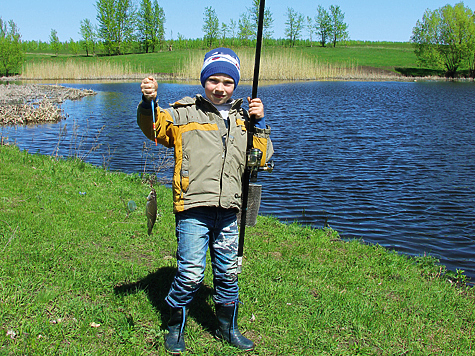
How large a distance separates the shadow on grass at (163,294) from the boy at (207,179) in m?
0.36

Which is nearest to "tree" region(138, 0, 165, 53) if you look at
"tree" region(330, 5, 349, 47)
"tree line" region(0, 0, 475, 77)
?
"tree line" region(0, 0, 475, 77)

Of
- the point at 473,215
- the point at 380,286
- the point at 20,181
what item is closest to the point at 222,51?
the point at 380,286

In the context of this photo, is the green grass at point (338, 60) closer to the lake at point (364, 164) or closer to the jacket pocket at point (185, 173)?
the lake at point (364, 164)

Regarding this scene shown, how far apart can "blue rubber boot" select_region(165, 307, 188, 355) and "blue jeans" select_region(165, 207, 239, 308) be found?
7 cm

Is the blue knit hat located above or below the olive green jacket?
above

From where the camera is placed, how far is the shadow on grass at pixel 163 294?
3.78 meters

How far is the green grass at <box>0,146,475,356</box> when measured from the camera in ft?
11.4

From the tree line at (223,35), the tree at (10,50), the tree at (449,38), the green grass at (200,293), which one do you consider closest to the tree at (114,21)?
A: the tree line at (223,35)

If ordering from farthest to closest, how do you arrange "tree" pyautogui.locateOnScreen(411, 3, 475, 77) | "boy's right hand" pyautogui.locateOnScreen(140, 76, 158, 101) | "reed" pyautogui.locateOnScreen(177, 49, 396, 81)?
1. "tree" pyautogui.locateOnScreen(411, 3, 475, 77)
2. "reed" pyautogui.locateOnScreen(177, 49, 396, 81)
3. "boy's right hand" pyautogui.locateOnScreen(140, 76, 158, 101)

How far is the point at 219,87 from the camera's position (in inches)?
132

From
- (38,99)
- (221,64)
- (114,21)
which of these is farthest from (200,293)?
(114,21)

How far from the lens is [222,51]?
3443 mm

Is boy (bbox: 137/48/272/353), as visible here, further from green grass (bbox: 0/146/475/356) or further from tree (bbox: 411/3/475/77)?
tree (bbox: 411/3/475/77)

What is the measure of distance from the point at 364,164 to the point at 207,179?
10.7 m
